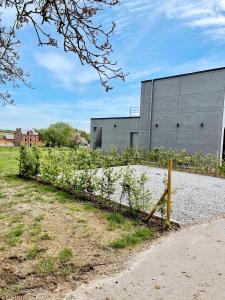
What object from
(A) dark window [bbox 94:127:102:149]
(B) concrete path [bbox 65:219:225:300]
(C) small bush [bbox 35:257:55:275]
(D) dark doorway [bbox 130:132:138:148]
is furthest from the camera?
(A) dark window [bbox 94:127:102:149]

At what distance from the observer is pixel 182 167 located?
52.6 ft

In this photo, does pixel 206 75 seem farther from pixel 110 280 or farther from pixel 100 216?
pixel 110 280

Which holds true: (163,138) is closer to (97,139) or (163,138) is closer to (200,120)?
(200,120)

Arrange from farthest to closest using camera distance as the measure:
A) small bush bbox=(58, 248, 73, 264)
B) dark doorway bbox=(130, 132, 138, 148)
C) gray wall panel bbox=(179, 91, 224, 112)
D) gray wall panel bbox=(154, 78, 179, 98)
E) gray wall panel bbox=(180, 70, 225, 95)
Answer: dark doorway bbox=(130, 132, 138, 148) < gray wall panel bbox=(154, 78, 179, 98) < gray wall panel bbox=(179, 91, 224, 112) < gray wall panel bbox=(180, 70, 225, 95) < small bush bbox=(58, 248, 73, 264)

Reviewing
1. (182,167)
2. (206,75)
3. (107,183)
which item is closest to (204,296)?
(107,183)

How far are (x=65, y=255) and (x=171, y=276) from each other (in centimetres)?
138

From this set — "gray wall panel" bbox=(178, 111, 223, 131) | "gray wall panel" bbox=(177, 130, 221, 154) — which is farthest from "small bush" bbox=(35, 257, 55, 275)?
"gray wall panel" bbox=(178, 111, 223, 131)

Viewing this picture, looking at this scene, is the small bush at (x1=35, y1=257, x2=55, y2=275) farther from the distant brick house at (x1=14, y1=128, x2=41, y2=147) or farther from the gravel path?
the distant brick house at (x1=14, y1=128, x2=41, y2=147)

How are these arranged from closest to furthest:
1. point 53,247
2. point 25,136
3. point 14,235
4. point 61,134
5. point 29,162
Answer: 1. point 53,247
2. point 14,235
3. point 29,162
4. point 61,134
5. point 25,136

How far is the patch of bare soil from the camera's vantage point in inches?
132

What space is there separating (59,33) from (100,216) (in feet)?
12.6

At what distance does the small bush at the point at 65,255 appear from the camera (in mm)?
3908

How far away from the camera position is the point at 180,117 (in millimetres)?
19797

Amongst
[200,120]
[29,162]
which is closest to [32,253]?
[29,162]
